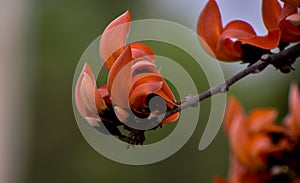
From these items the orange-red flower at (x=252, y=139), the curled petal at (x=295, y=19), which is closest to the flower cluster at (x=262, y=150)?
the orange-red flower at (x=252, y=139)

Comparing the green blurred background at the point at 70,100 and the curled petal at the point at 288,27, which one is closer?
the curled petal at the point at 288,27

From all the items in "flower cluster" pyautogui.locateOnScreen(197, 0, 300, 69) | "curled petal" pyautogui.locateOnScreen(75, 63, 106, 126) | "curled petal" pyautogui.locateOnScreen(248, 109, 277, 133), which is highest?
"flower cluster" pyautogui.locateOnScreen(197, 0, 300, 69)

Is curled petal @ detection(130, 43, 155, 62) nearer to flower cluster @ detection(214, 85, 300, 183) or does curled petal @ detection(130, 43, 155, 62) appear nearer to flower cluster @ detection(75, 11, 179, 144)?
flower cluster @ detection(75, 11, 179, 144)

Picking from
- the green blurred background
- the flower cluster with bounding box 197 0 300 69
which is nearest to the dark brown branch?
the flower cluster with bounding box 197 0 300 69

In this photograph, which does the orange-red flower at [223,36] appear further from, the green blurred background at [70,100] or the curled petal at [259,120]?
the green blurred background at [70,100]

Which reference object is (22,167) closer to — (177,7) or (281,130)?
(177,7)

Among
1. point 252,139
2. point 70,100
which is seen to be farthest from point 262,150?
point 70,100
